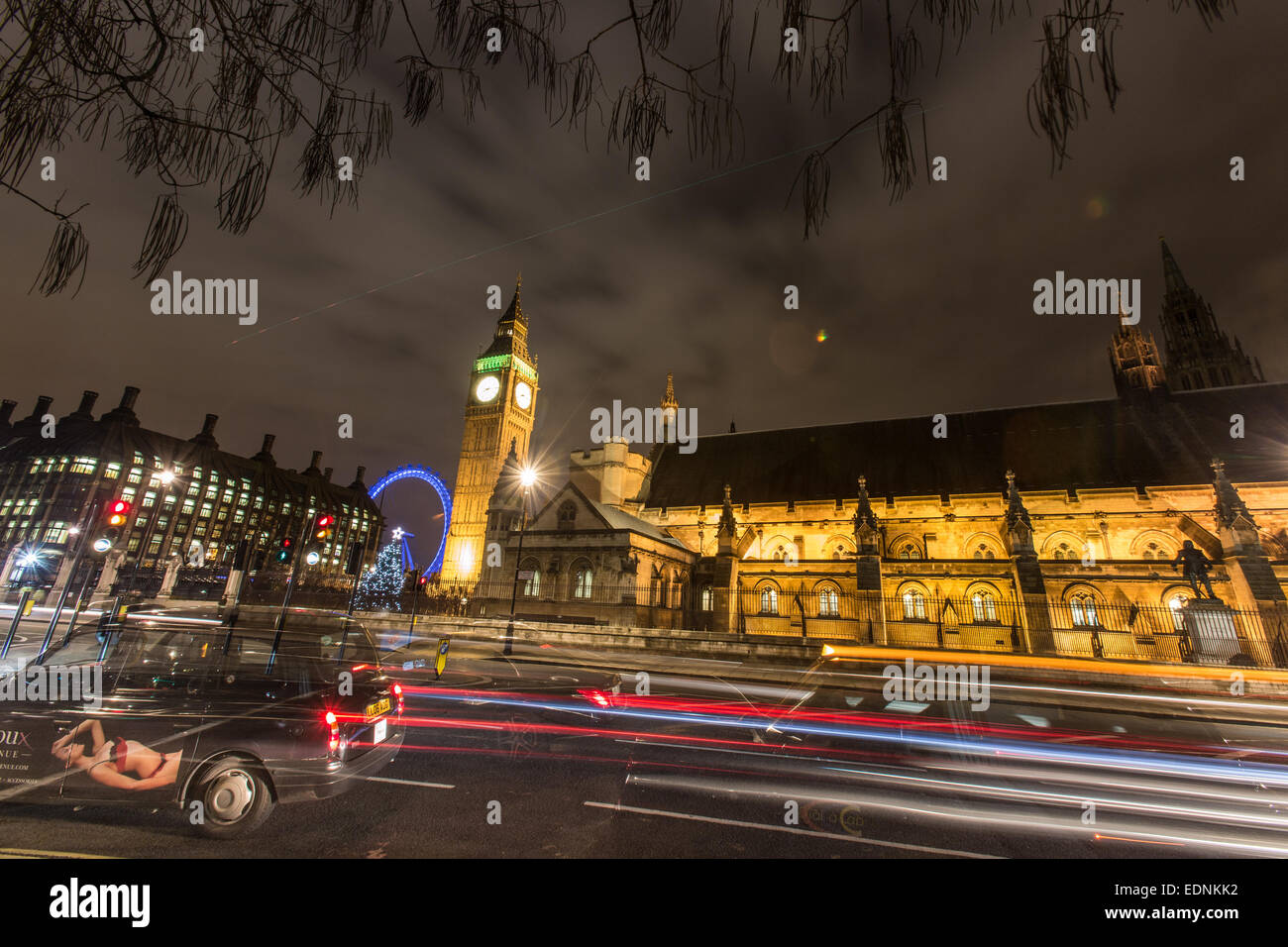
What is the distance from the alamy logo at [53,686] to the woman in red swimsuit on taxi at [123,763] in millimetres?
363

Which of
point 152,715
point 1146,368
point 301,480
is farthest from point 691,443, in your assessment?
point 301,480

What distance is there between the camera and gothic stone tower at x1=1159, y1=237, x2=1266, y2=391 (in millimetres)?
52281

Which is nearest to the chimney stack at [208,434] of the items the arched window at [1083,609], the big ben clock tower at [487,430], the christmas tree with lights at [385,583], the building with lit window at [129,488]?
the building with lit window at [129,488]

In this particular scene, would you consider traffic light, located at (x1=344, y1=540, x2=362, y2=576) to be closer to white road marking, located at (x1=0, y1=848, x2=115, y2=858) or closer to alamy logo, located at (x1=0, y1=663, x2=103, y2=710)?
alamy logo, located at (x1=0, y1=663, x2=103, y2=710)

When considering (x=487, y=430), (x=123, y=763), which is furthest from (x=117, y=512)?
(x=487, y=430)

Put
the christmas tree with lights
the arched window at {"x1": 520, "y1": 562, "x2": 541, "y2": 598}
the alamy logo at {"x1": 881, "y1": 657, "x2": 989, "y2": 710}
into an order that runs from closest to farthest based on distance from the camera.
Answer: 1. the alamy logo at {"x1": 881, "y1": 657, "x2": 989, "y2": 710}
2. the arched window at {"x1": 520, "y1": 562, "x2": 541, "y2": 598}
3. the christmas tree with lights

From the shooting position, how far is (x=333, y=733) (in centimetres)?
481

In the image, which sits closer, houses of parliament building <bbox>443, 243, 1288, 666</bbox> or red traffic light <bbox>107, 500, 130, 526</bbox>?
red traffic light <bbox>107, 500, 130, 526</bbox>

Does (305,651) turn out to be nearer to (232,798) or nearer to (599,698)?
(232,798)

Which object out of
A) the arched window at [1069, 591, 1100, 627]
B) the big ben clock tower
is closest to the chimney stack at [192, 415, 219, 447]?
the big ben clock tower

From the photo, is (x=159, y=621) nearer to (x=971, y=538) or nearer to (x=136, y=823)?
(x=136, y=823)

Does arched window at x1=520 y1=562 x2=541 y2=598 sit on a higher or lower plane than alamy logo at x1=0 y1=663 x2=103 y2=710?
lower

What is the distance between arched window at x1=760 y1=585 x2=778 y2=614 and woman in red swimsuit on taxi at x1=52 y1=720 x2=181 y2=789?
2550 centimetres
